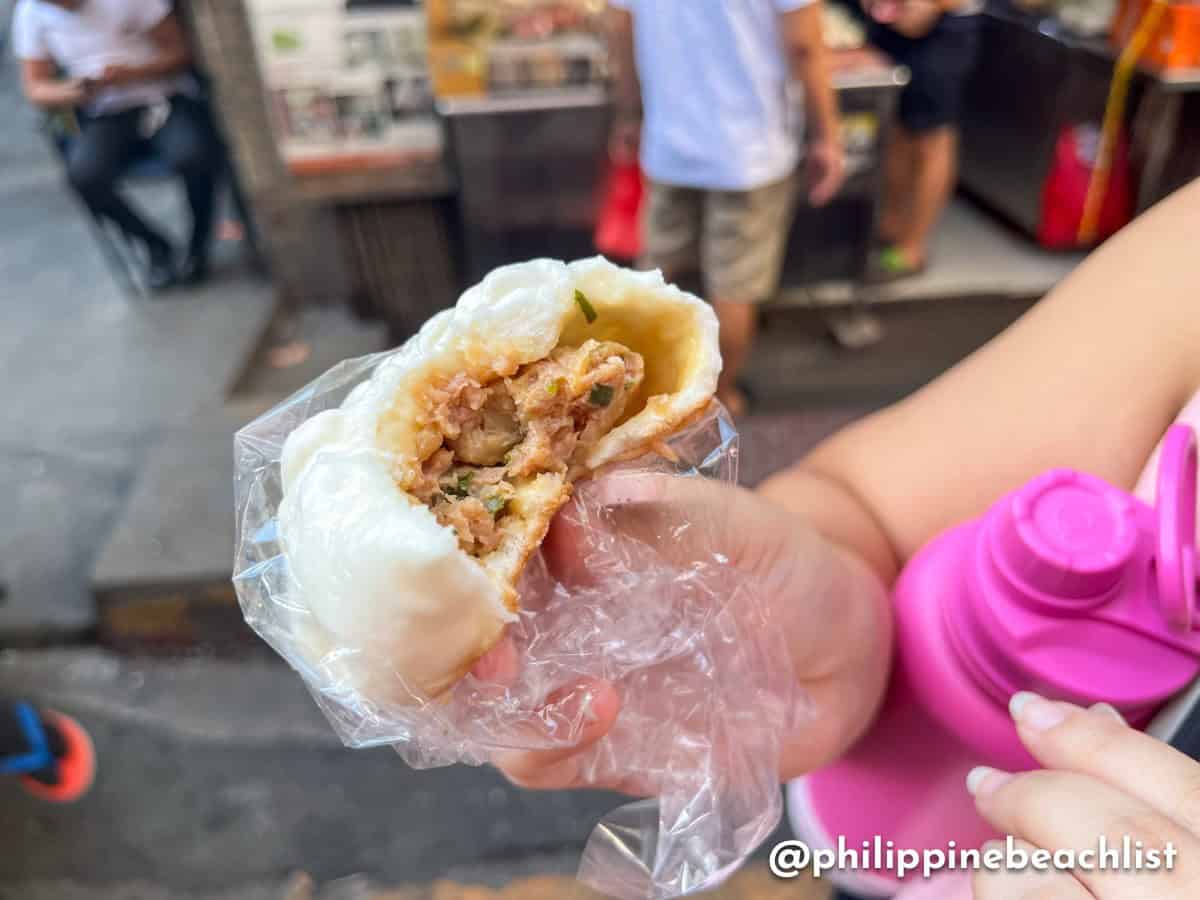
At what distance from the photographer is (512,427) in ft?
3.34

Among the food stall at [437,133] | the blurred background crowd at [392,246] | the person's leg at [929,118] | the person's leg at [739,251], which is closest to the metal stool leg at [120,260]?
the blurred background crowd at [392,246]

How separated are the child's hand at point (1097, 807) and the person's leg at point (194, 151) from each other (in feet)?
14.4

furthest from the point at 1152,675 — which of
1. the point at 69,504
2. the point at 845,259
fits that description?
the point at 69,504

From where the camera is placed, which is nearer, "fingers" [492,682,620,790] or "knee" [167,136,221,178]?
"fingers" [492,682,620,790]

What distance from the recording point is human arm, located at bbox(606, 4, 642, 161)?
10.0ft

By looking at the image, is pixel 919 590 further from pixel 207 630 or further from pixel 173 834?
pixel 207 630

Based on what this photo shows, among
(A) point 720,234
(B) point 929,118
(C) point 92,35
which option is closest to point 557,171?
(A) point 720,234

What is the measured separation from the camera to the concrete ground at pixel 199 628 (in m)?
2.37

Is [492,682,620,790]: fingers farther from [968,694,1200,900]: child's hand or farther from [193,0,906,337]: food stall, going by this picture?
[193,0,906,337]: food stall

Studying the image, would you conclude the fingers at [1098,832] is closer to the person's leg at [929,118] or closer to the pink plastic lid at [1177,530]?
the pink plastic lid at [1177,530]

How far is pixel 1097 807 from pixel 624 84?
3.02 metres

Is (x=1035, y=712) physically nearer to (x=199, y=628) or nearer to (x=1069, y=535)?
(x=1069, y=535)

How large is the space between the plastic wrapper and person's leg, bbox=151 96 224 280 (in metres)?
3.68

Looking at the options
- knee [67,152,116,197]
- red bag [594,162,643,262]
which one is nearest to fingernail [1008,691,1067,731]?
red bag [594,162,643,262]
